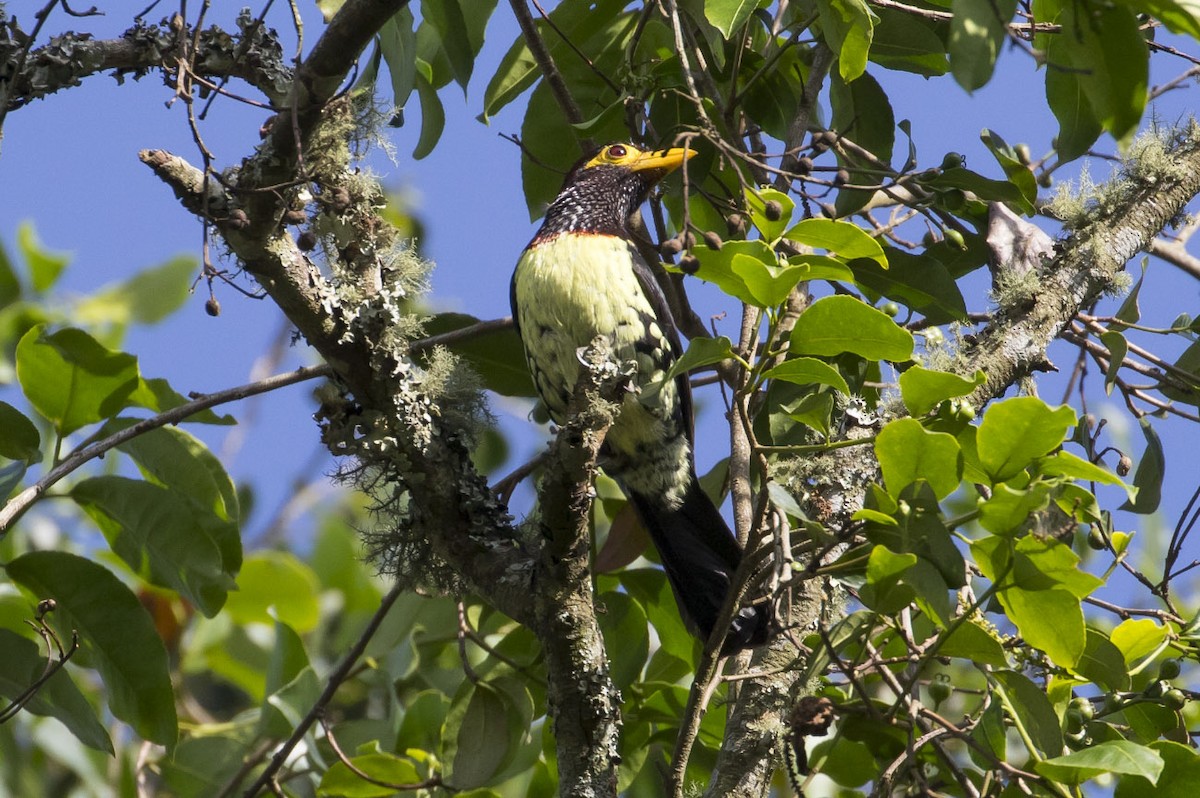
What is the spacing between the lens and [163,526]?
105 inches

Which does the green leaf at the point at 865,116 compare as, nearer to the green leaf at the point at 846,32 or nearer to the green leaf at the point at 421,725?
the green leaf at the point at 846,32

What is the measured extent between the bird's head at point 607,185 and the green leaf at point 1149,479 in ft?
4.79

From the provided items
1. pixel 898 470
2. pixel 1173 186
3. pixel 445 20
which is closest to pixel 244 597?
pixel 445 20

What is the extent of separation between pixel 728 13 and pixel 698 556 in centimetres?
144

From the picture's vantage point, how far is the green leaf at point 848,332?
6.04 feet

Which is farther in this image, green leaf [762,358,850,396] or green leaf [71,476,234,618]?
green leaf [71,476,234,618]

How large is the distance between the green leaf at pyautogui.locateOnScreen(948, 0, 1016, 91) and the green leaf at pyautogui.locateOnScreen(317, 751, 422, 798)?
2.09 meters

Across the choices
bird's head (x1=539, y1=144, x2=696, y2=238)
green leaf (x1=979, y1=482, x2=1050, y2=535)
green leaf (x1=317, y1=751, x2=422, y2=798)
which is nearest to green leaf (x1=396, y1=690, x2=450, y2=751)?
green leaf (x1=317, y1=751, x2=422, y2=798)

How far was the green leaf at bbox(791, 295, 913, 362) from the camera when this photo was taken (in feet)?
6.04

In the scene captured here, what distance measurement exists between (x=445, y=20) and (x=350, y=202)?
476mm

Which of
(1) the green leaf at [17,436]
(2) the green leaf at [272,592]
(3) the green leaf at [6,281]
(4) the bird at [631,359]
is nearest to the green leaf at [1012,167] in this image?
(4) the bird at [631,359]

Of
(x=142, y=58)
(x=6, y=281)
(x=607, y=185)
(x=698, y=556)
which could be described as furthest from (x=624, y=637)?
(x=6, y=281)

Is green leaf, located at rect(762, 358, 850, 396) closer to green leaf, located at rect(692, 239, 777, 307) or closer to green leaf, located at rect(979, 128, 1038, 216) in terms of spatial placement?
green leaf, located at rect(692, 239, 777, 307)

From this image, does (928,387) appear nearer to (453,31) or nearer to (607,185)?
(453,31)
